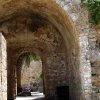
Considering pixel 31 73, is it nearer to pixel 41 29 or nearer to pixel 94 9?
pixel 41 29

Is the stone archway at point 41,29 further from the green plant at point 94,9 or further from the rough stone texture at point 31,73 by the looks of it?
the rough stone texture at point 31,73

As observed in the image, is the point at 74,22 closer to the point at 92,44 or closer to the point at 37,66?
the point at 92,44

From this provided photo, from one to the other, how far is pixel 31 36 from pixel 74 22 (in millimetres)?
4271

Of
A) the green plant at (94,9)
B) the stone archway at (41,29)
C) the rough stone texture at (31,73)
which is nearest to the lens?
the green plant at (94,9)

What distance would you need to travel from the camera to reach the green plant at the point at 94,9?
7891mm

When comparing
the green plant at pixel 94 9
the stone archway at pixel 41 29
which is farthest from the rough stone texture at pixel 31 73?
the green plant at pixel 94 9

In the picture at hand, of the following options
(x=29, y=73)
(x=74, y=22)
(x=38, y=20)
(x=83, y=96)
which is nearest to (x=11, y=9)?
(x=38, y=20)

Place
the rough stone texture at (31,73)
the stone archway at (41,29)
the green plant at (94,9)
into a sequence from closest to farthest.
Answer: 1. the green plant at (94,9)
2. the stone archway at (41,29)
3. the rough stone texture at (31,73)


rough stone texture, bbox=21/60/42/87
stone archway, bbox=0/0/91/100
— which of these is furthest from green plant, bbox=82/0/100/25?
rough stone texture, bbox=21/60/42/87

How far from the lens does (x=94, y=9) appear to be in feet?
26.0

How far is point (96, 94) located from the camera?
7621 millimetres

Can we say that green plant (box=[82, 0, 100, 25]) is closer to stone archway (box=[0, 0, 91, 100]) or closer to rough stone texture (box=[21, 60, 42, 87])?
stone archway (box=[0, 0, 91, 100])

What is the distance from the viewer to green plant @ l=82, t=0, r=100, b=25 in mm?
7891

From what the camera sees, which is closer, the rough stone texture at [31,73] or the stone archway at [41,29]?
the stone archway at [41,29]
